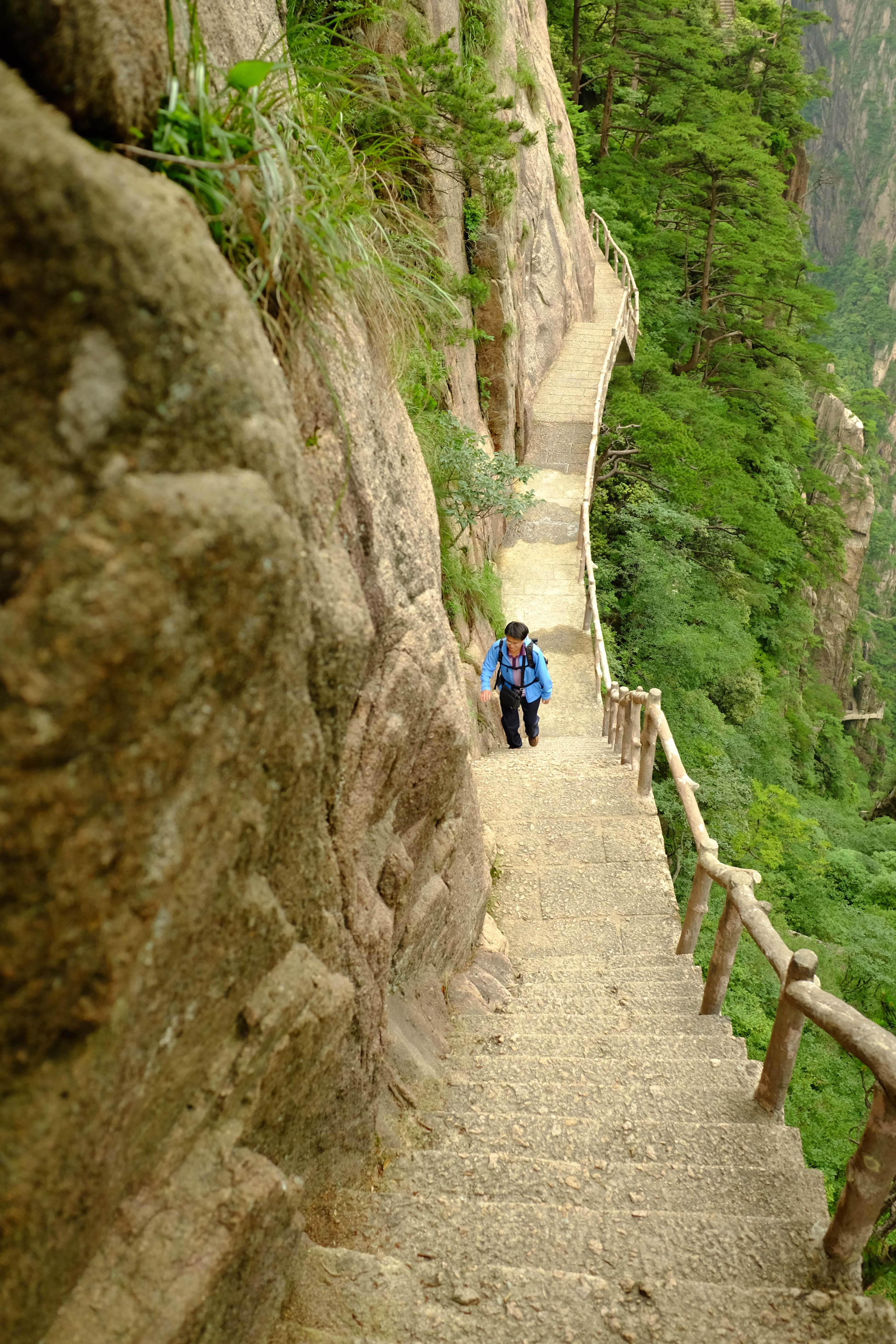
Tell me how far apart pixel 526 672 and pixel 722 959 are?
3.37m

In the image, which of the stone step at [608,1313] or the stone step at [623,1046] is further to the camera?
the stone step at [623,1046]

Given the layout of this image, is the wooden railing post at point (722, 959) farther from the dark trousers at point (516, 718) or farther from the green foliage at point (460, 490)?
the green foliage at point (460, 490)

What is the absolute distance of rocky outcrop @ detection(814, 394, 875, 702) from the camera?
2764 centimetres

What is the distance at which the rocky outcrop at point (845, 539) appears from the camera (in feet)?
90.7

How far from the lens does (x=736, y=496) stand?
52.0 ft

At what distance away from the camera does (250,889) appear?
218 cm

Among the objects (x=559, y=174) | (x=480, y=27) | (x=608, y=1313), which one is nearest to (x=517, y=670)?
(x=608, y=1313)

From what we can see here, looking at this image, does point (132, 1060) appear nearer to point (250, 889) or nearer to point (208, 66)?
point (250, 889)

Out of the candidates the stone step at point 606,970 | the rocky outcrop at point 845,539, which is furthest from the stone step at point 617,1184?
the rocky outcrop at point 845,539

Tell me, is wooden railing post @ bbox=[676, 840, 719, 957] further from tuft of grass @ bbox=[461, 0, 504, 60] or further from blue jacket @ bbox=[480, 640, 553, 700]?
tuft of grass @ bbox=[461, 0, 504, 60]

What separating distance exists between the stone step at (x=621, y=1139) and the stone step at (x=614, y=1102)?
4cm

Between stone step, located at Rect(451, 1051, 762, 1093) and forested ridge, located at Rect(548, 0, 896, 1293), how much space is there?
3445 millimetres

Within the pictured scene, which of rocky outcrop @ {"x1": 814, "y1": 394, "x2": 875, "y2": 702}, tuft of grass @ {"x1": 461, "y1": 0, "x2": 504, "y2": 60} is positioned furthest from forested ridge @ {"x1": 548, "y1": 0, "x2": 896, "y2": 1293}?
tuft of grass @ {"x1": 461, "y1": 0, "x2": 504, "y2": 60}

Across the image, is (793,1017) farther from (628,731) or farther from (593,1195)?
(628,731)
